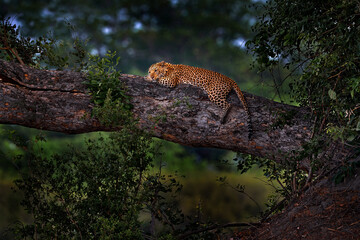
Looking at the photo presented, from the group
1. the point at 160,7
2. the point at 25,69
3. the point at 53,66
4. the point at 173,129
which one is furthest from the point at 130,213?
the point at 160,7

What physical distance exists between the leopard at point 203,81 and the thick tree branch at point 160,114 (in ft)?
0.26

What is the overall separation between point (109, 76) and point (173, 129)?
1086 millimetres

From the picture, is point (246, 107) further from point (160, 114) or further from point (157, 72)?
point (157, 72)

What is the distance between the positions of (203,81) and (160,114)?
80 centimetres

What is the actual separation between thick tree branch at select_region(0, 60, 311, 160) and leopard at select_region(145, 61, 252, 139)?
80mm

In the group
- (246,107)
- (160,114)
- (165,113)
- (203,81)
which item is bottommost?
(165,113)

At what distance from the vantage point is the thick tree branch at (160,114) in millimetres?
Answer: 4559

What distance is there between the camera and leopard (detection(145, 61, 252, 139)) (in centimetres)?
477

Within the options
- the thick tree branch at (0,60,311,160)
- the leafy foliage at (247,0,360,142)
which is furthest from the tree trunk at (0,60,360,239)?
the leafy foliage at (247,0,360,142)

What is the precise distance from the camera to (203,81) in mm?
5043

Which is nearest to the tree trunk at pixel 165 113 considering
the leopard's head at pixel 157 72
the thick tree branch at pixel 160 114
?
the thick tree branch at pixel 160 114

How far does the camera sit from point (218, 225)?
15.4 feet

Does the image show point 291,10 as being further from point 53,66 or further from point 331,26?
point 53,66

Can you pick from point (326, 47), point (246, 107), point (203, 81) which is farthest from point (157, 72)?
point (326, 47)
